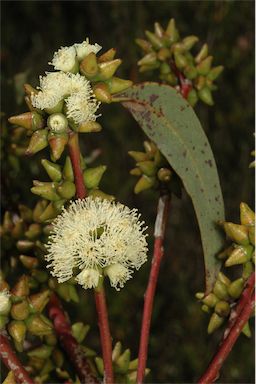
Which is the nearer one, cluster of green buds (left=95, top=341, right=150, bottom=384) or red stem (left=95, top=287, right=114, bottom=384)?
red stem (left=95, top=287, right=114, bottom=384)

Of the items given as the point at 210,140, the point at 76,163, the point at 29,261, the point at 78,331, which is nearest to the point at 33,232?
the point at 29,261

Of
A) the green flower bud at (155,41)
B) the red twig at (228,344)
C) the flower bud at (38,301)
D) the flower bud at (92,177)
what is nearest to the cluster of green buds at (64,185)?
the flower bud at (92,177)

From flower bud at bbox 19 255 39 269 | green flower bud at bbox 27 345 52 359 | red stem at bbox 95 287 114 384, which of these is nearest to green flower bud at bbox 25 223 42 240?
flower bud at bbox 19 255 39 269

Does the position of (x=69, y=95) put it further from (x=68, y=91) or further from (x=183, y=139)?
(x=183, y=139)

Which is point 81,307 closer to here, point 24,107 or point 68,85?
point 24,107

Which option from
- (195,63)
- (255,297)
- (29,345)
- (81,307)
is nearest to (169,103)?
(195,63)

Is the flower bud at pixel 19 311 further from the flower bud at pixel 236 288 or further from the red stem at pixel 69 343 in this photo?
the flower bud at pixel 236 288

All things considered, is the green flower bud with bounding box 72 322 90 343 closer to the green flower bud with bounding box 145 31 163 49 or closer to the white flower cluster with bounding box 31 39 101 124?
the white flower cluster with bounding box 31 39 101 124
